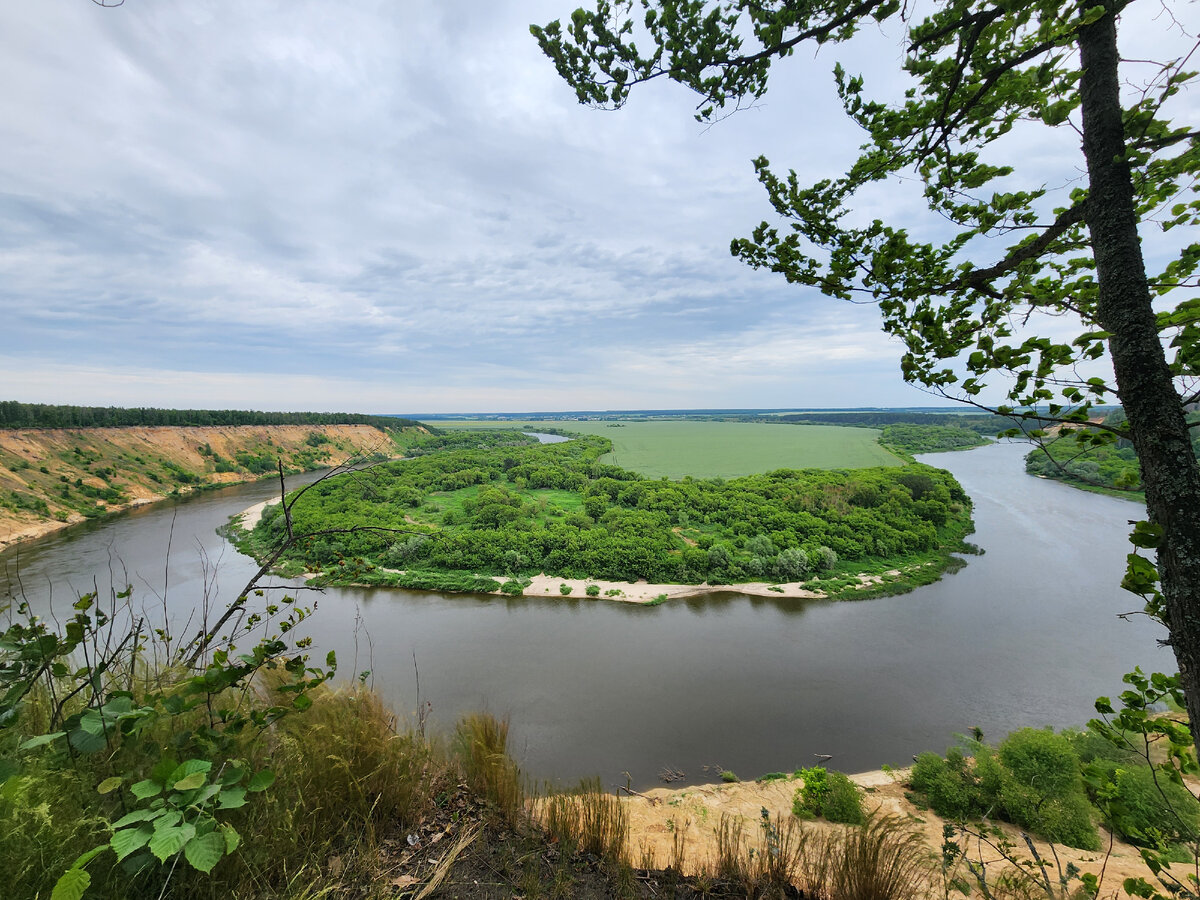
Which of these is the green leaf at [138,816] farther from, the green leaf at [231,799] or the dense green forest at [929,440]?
the dense green forest at [929,440]

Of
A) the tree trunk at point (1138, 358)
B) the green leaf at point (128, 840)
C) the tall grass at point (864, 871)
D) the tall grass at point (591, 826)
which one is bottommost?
the tall grass at point (591, 826)

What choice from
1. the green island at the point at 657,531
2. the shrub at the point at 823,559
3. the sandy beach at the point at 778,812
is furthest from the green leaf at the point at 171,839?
the shrub at the point at 823,559

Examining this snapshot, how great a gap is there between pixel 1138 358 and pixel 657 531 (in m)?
21.2

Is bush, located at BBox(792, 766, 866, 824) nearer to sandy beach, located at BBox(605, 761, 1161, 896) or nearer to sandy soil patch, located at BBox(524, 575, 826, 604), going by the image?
sandy beach, located at BBox(605, 761, 1161, 896)

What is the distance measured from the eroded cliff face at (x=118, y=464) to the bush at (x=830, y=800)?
1674cm

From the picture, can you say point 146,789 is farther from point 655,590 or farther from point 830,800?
point 655,590

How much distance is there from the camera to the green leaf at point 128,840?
134 centimetres

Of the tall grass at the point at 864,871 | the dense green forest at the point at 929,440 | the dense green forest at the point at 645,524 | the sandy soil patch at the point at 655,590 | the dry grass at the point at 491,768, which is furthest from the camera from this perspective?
the dense green forest at the point at 929,440

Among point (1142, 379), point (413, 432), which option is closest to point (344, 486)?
point (1142, 379)

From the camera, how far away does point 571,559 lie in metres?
20.2

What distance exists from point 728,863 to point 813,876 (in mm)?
467

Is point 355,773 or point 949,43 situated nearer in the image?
point 949,43

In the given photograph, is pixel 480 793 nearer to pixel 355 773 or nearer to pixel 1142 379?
pixel 355 773

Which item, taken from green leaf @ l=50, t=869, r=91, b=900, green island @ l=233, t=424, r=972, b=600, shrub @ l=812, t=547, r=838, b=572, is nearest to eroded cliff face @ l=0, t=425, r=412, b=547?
green island @ l=233, t=424, r=972, b=600
